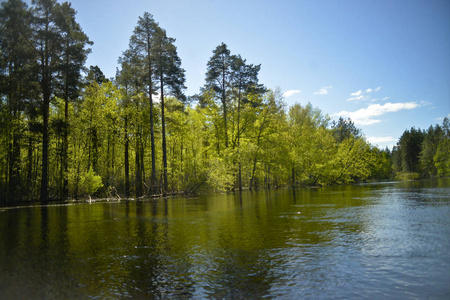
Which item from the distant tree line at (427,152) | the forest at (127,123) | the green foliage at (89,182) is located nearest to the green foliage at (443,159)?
the distant tree line at (427,152)

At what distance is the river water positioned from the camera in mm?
5523

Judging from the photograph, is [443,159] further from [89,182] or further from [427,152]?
[89,182]

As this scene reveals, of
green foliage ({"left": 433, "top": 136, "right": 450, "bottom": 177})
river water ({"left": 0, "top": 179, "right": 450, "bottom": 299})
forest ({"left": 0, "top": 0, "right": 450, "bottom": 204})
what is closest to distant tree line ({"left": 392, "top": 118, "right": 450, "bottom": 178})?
green foliage ({"left": 433, "top": 136, "right": 450, "bottom": 177})

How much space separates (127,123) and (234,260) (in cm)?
3084

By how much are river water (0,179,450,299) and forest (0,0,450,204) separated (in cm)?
1817

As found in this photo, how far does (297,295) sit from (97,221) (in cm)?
1214

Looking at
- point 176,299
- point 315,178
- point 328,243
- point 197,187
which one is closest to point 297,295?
point 176,299

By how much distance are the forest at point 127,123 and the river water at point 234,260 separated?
18.2 meters

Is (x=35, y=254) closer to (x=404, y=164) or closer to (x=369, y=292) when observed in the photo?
(x=369, y=292)

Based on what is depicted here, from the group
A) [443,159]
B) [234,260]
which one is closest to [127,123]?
[234,260]

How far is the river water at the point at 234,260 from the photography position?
5.52 m

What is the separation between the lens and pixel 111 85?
35.5 meters

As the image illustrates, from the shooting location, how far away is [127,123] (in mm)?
35219

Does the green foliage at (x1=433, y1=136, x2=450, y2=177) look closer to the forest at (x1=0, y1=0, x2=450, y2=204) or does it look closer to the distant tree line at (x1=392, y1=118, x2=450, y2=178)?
the distant tree line at (x1=392, y1=118, x2=450, y2=178)
